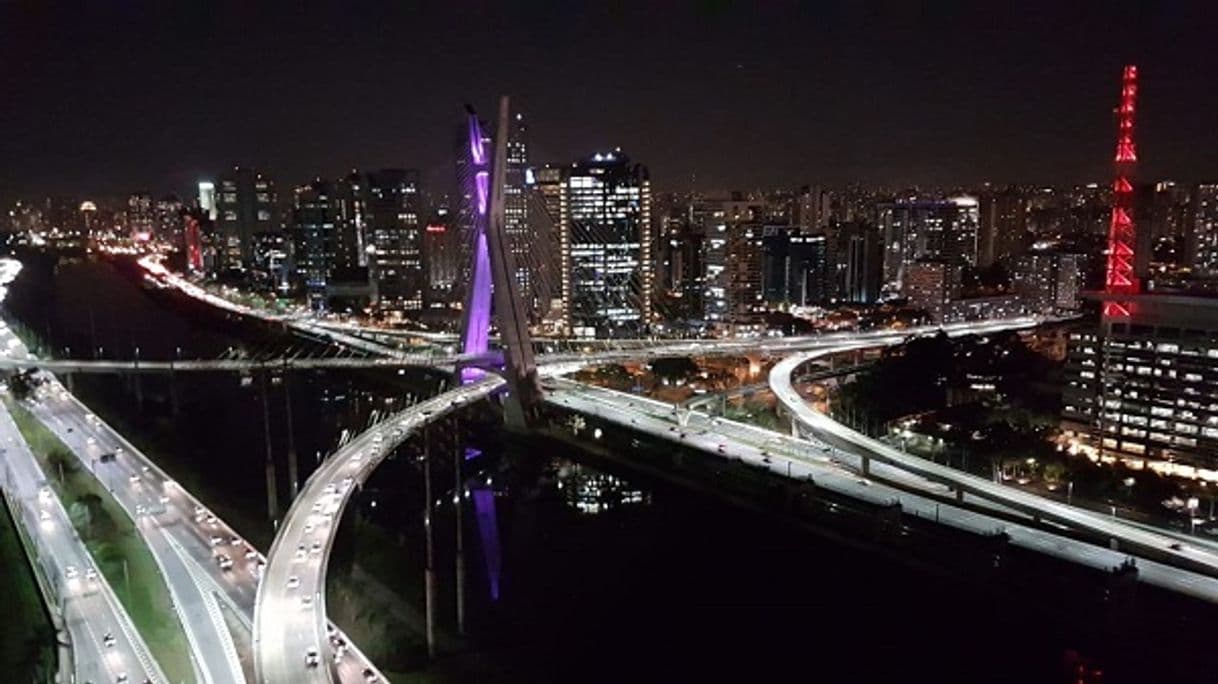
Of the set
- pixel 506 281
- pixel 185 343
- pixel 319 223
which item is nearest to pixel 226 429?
pixel 506 281

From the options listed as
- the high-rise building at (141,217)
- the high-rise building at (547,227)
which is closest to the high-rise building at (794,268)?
the high-rise building at (547,227)

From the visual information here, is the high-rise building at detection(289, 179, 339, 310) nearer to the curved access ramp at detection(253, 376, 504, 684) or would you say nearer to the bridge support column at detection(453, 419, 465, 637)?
the bridge support column at detection(453, 419, 465, 637)

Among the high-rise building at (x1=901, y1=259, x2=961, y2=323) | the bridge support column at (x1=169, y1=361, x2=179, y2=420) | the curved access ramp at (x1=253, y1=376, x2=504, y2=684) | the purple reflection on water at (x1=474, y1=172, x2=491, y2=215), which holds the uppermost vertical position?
the purple reflection on water at (x1=474, y1=172, x2=491, y2=215)

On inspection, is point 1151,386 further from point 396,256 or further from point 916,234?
point 396,256

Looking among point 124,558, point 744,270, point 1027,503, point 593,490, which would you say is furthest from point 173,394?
point 744,270

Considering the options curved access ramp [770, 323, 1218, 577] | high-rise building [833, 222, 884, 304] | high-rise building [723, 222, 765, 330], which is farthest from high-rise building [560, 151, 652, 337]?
curved access ramp [770, 323, 1218, 577]

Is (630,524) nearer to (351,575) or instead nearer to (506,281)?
(351,575)
